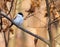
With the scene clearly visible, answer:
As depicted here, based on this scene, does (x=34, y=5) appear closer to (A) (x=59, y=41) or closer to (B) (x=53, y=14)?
(B) (x=53, y=14)

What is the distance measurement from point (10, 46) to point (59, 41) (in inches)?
46.7

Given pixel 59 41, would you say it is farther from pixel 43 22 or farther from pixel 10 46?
pixel 10 46

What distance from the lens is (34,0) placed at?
5527 millimetres

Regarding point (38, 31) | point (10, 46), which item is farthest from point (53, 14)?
point (10, 46)

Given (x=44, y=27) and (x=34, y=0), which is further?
(x=44, y=27)

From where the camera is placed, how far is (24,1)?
6387 millimetres

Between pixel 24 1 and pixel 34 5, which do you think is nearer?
pixel 34 5

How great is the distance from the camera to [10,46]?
640 cm

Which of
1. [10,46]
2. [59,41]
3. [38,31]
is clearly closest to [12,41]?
[10,46]

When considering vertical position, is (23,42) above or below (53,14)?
below

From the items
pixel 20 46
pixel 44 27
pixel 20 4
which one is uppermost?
pixel 20 4

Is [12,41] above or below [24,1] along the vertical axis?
below

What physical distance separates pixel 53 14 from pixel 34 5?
0.48 metres

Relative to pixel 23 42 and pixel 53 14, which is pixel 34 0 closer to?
pixel 53 14
